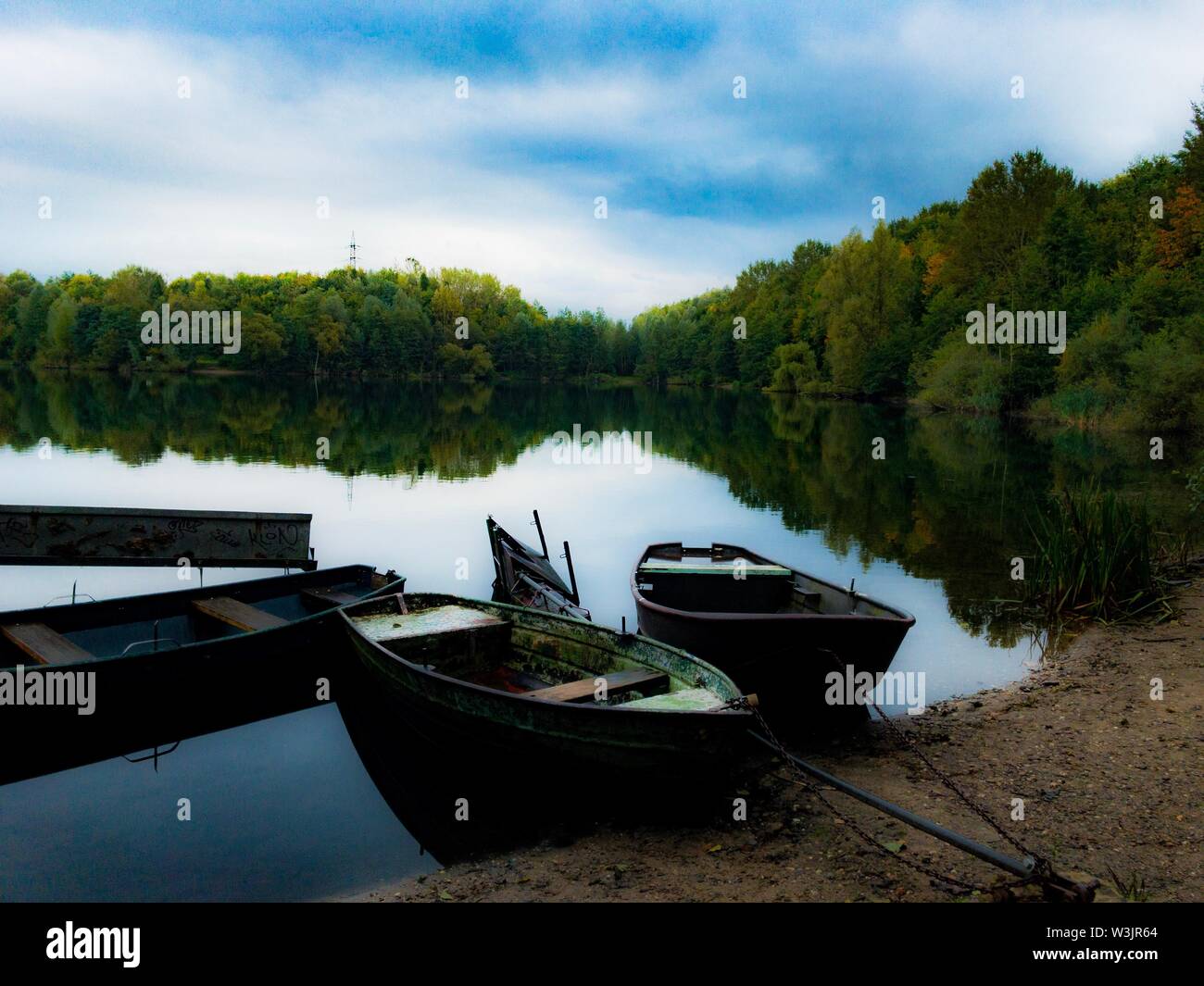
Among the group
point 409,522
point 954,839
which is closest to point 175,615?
point 954,839

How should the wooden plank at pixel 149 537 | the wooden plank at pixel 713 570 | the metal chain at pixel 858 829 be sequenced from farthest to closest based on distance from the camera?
the wooden plank at pixel 149 537
the wooden plank at pixel 713 570
the metal chain at pixel 858 829

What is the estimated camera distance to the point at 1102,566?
13609 mm

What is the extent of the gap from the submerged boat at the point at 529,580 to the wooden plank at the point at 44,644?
18.6 ft

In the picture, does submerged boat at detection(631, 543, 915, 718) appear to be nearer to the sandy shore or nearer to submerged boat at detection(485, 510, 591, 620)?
the sandy shore

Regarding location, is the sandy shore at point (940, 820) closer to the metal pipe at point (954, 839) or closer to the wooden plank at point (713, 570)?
the metal pipe at point (954, 839)

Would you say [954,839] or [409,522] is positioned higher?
[409,522]

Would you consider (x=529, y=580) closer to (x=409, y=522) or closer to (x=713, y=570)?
(x=713, y=570)

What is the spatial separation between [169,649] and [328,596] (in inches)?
118

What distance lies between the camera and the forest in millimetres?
47031

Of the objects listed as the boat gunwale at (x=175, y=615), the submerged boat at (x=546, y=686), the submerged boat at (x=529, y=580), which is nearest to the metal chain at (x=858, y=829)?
the submerged boat at (x=546, y=686)

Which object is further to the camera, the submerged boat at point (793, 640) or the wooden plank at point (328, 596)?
the wooden plank at point (328, 596)

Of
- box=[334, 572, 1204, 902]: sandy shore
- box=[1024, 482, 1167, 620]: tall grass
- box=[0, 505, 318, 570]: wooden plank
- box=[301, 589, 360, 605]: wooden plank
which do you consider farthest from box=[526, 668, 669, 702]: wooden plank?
box=[1024, 482, 1167, 620]: tall grass

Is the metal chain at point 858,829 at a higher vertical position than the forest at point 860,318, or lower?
lower

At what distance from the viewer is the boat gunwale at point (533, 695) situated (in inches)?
278
